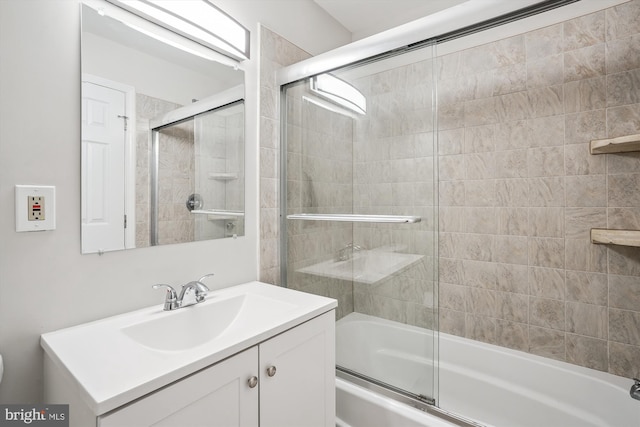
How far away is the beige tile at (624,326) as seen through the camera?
5.07 ft

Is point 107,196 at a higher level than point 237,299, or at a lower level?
higher

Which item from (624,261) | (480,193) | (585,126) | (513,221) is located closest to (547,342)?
(624,261)

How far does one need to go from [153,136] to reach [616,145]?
1.99 metres

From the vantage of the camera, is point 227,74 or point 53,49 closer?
point 53,49

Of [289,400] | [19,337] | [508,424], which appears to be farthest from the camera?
[508,424]

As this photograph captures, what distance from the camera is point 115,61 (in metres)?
1.10

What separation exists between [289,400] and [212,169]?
988 mm

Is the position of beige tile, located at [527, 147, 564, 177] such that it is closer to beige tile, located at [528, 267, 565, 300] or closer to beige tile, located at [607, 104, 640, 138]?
beige tile, located at [607, 104, 640, 138]

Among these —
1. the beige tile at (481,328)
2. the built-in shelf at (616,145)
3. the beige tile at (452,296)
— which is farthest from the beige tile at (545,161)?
the beige tile at (481,328)

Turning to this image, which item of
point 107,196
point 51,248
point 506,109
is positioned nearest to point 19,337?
point 51,248

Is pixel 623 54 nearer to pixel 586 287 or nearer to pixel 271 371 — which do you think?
pixel 586 287

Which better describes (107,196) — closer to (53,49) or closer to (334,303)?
(53,49)

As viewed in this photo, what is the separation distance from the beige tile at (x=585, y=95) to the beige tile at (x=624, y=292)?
88cm

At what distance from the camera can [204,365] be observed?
77cm
